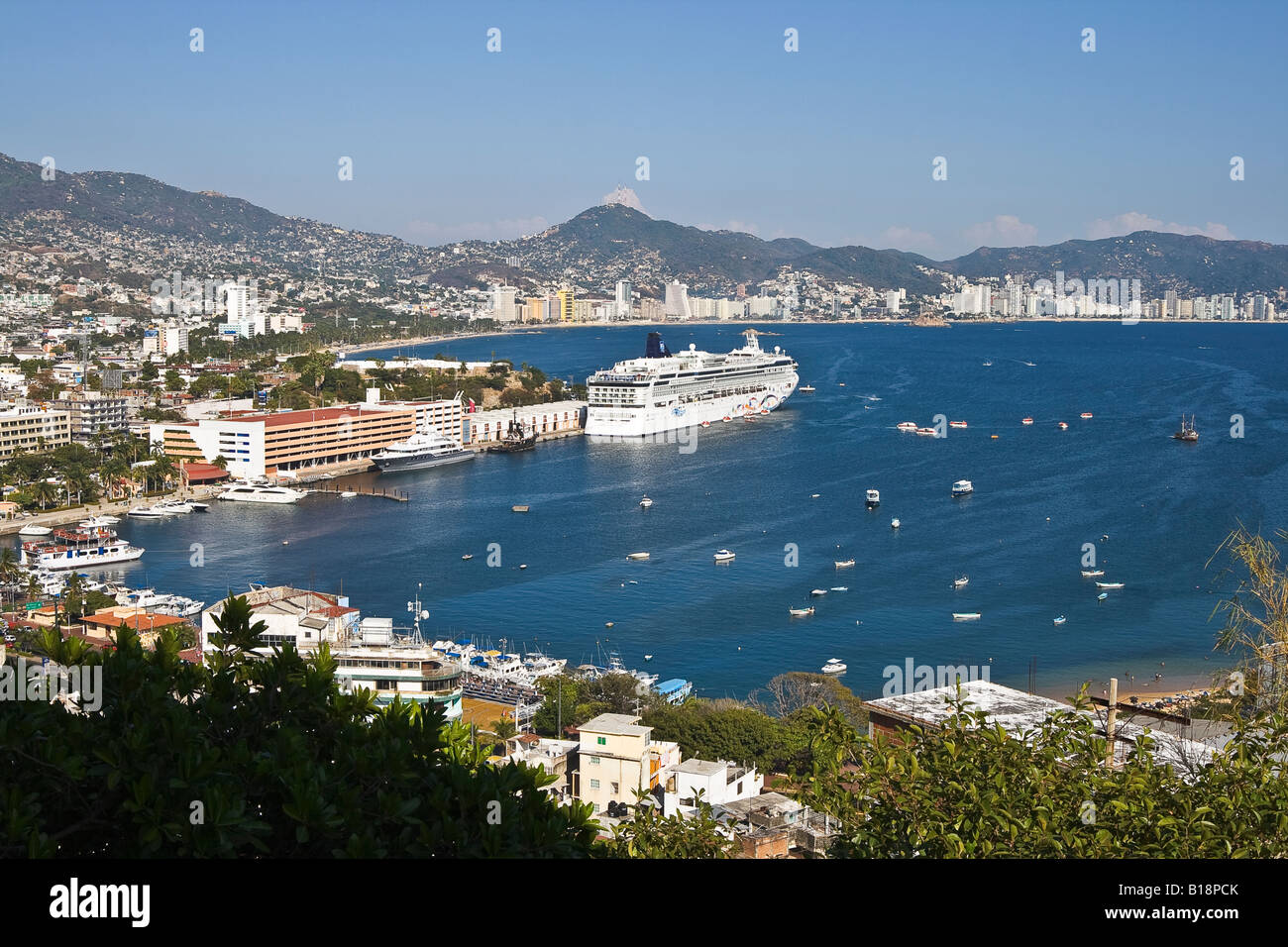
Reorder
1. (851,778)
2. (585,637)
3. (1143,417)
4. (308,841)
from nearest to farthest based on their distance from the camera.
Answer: (308,841)
(851,778)
(585,637)
(1143,417)

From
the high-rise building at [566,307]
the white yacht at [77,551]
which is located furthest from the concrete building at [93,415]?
the high-rise building at [566,307]

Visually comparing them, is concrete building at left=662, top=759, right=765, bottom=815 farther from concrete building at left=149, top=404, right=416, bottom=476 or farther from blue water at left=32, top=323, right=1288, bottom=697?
concrete building at left=149, top=404, right=416, bottom=476

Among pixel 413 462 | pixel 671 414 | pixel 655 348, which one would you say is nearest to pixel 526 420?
pixel 671 414

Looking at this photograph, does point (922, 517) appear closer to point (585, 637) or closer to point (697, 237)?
point (585, 637)

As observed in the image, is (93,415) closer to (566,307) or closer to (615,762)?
(615,762)

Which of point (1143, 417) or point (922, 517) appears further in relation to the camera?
point (1143, 417)

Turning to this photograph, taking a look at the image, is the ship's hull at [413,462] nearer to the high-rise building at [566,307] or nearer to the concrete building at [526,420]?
the concrete building at [526,420]
